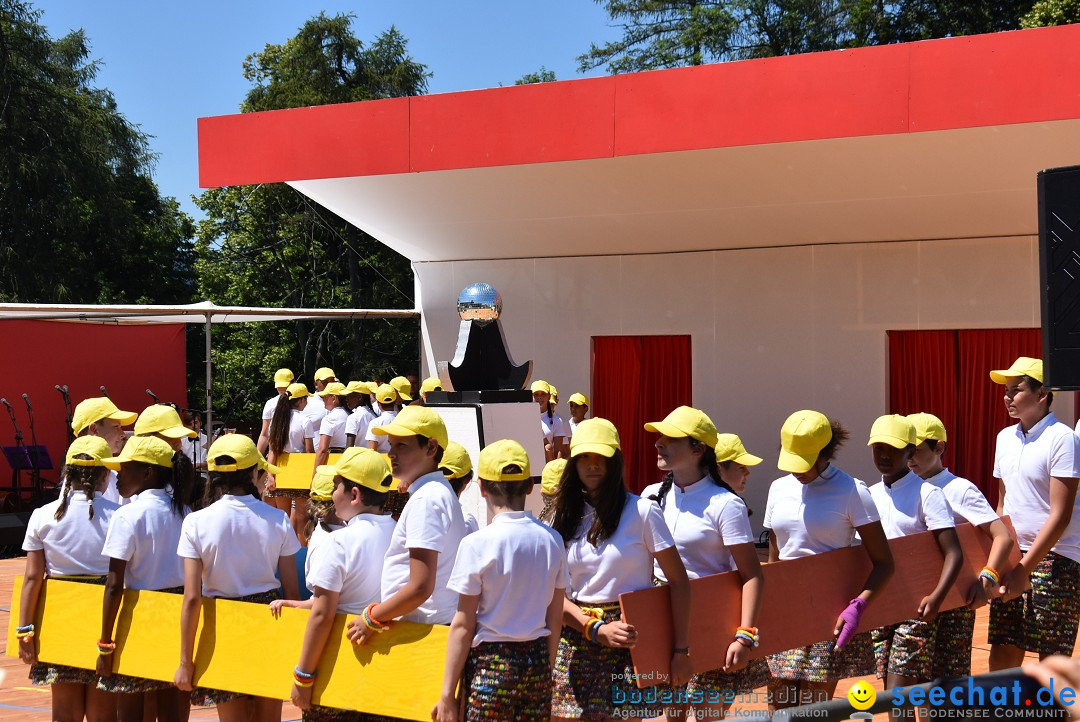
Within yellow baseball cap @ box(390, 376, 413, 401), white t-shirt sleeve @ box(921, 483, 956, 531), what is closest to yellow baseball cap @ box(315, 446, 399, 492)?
white t-shirt sleeve @ box(921, 483, 956, 531)

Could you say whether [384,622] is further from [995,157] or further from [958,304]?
[958,304]

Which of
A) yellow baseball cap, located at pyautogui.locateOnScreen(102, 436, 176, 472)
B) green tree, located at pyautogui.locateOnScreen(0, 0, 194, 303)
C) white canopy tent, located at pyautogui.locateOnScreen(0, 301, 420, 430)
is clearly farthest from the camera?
green tree, located at pyautogui.locateOnScreen(0, 0, 194, 303)

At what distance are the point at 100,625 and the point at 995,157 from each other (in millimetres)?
9281

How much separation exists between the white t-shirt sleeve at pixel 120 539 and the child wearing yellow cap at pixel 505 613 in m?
1.80

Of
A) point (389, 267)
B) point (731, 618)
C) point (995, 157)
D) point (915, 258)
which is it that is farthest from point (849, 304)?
point (389, 267)

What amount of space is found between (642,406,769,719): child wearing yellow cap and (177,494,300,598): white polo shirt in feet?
5.10

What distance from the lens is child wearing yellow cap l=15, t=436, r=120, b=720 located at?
5312mm

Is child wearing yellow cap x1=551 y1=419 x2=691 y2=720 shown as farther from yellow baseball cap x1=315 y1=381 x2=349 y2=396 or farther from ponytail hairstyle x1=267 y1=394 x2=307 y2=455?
ponytail hairstyle x1=267 y1=394 x2=307 y2=455

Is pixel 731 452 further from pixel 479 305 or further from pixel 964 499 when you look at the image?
pixel 479 305

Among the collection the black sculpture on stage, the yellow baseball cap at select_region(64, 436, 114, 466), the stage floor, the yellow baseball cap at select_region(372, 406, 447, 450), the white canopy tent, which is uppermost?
the white canopy tent

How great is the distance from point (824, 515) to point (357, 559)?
73.7 inches

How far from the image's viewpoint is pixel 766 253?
14.4 meters

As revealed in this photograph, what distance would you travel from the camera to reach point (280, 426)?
41.9 ft

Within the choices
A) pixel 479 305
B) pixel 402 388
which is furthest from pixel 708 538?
pixel 402 388
